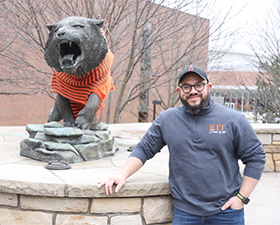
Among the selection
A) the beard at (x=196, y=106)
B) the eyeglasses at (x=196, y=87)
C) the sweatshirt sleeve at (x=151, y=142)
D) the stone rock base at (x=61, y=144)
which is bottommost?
the stone rock base at (x=61, y=144)

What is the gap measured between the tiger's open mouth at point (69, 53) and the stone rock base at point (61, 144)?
73 cm

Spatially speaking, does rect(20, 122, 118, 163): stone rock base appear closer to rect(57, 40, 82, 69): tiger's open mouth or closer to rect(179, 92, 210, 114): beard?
rect(57, 40, 82, 69): tiger's open mouth

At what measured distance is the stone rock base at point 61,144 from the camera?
2.91 m

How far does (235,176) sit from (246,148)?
238 millimetres

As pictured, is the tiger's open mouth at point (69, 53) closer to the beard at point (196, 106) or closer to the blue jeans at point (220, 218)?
the beard at point (196, 106)

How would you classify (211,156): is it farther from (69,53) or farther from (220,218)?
(69,53)

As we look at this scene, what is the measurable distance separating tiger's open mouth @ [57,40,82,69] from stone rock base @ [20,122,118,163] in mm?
731

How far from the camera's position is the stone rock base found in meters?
2.91

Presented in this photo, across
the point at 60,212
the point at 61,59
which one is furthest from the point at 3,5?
the point at 60,212

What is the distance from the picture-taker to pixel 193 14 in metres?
6.88

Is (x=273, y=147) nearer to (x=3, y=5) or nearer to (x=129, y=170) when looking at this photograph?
(x=129, y=170)

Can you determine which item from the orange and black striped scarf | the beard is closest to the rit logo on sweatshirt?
the beard

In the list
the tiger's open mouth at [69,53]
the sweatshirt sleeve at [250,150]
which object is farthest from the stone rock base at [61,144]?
the sweatshirt sleeve at [250,150]

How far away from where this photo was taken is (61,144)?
9.63 ft
